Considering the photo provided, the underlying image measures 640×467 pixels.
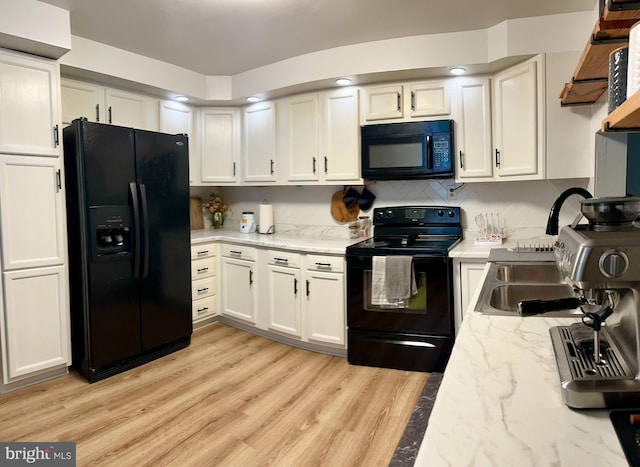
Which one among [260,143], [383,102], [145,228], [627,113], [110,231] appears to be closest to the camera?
[627,113]

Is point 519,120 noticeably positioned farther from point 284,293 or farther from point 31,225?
point 31,225

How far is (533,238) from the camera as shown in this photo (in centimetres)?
313

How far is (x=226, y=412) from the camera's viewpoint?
2404 mm

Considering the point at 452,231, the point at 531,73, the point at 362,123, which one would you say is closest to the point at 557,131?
the point at 531,73

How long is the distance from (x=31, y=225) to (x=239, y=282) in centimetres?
165

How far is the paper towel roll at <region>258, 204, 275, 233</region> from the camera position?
4.08 metres

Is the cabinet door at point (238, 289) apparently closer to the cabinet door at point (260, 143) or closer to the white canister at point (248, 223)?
the white canister at point (248, 223)

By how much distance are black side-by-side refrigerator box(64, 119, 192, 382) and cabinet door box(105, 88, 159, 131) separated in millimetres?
550

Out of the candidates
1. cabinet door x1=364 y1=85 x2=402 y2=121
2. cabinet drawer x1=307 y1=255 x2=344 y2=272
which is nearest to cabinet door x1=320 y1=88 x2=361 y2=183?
cabinet door x1=364 y1=85 x2=402 y2=121

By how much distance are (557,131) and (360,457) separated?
228 cm

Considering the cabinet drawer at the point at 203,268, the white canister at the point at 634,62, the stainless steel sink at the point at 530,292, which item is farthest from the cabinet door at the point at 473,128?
the cabinet drawer at the point at 203,268

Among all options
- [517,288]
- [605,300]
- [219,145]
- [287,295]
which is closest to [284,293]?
[287,295]

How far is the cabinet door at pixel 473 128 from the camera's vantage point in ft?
9.85

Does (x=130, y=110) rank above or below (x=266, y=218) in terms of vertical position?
above
